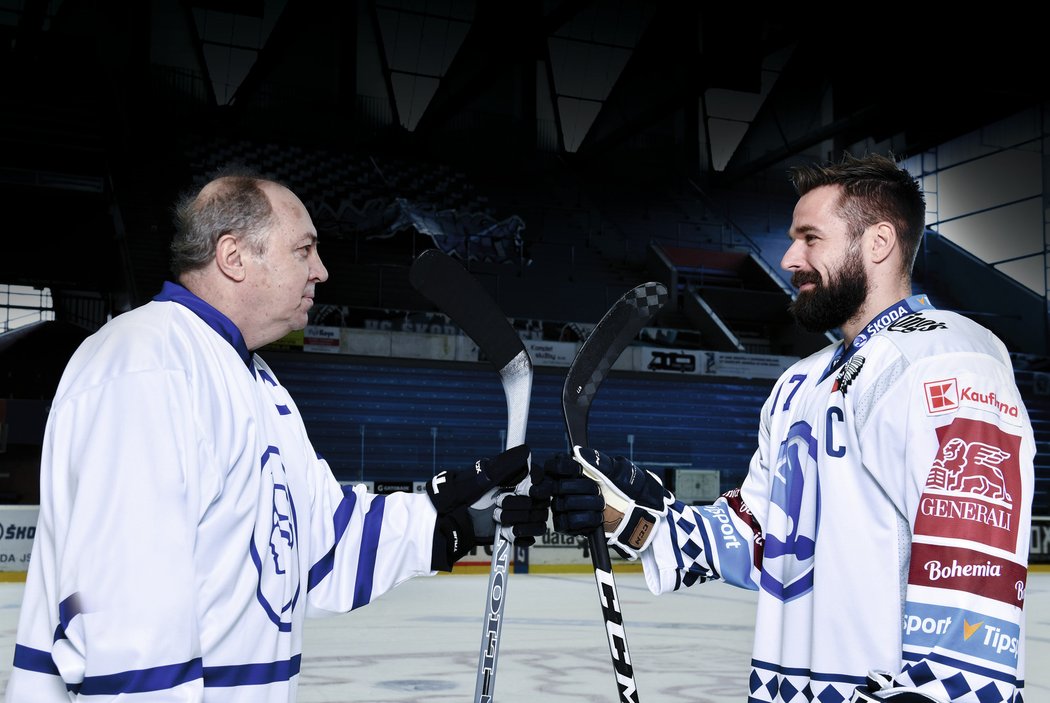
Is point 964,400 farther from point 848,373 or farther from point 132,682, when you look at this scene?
point 132,682

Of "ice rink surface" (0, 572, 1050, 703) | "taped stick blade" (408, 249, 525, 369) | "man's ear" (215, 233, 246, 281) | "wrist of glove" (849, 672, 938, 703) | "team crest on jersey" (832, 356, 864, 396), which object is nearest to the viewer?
"wrist of glove" (849, 672, 938, 703)

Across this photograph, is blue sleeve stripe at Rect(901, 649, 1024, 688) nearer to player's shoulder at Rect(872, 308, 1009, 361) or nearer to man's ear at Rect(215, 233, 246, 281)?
player's shoulder at Rect(872, 308, 1009, 361)

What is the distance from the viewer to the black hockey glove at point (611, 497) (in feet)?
7.77

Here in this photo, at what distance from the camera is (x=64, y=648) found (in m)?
1.66

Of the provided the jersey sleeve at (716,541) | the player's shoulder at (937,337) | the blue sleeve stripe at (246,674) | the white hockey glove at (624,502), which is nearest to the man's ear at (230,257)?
the blue sleeve stripe at (246,674)

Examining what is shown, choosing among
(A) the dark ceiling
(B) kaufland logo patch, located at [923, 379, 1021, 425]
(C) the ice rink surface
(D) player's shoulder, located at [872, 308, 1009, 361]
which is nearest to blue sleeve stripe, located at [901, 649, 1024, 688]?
(B) kaufland logo patch, located at [923, 379, 1021, 425]

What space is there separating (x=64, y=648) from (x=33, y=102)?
1826 cm

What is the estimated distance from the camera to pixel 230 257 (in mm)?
2121

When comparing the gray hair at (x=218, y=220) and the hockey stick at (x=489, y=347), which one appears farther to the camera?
the hockey stick at (x=489, y=347)

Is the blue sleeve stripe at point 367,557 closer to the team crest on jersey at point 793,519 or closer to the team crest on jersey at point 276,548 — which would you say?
the team crest on jersey at point 276,548

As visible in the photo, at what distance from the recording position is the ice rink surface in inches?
189

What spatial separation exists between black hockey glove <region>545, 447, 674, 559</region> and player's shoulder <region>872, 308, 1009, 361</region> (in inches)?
28.3

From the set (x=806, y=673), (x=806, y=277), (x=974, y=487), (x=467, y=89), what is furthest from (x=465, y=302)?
(x=467, y=89)

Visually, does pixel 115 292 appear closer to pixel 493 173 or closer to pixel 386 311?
pixel 386 311
